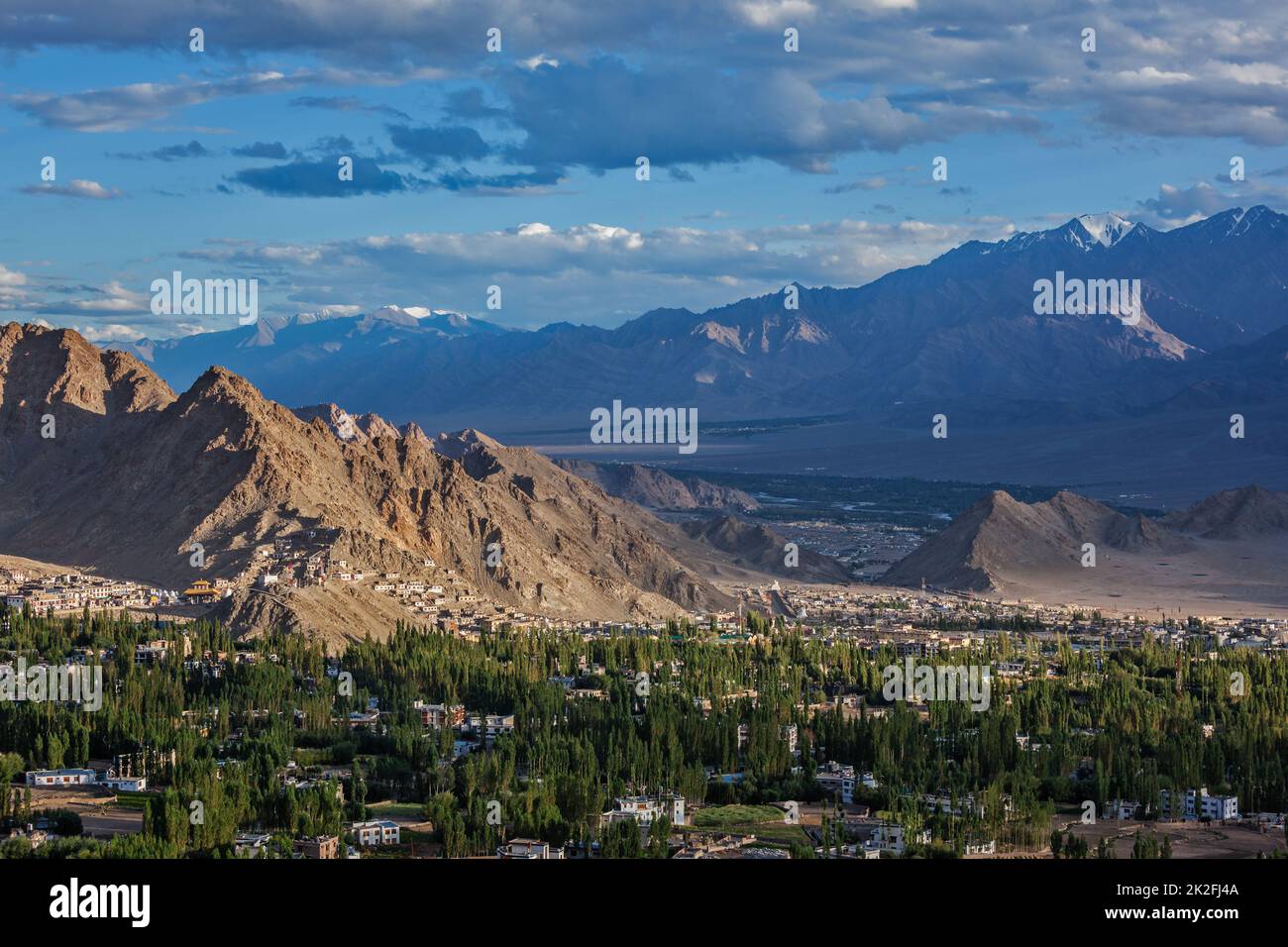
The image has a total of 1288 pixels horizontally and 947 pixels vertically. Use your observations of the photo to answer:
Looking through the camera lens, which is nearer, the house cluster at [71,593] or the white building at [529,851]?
the white building at [529,851]

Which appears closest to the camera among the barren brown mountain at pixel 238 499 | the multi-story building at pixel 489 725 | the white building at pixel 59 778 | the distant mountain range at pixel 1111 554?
the white building at pixel 59 778

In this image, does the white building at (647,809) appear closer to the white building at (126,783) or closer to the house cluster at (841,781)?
the house cluster at (841,781)

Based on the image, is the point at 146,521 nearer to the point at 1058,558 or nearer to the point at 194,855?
the point at 194,855

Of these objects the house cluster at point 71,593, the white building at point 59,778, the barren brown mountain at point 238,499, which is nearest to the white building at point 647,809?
the white building at point 59,778

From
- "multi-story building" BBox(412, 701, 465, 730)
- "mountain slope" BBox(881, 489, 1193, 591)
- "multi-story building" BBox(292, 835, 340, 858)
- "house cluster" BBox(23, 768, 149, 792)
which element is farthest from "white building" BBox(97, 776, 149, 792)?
"mountain slope" BBox(881, 489, 1193, 591)

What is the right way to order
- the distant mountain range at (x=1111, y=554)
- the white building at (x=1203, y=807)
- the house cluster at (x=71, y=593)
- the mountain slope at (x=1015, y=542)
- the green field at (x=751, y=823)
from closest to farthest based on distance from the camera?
the green field at (x=751, y=823)
the white building at (x=1203, y=807)
the house cluster at (x=71, y=593)
the distant mountain range at (x=1111, y=554)
the mountain slope at (x=1015, y=542)

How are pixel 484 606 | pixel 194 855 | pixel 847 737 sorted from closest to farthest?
1. pixel 194 855
2. pixel 847 737
3. pixel 484 606

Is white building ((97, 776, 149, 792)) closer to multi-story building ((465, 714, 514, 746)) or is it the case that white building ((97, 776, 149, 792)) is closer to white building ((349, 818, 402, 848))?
white building ((349, 818, 402, 848))
